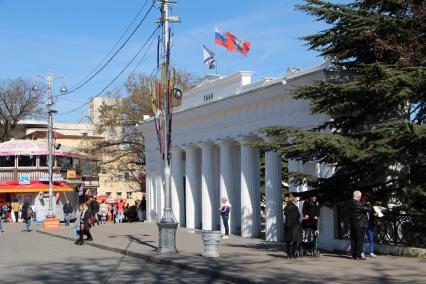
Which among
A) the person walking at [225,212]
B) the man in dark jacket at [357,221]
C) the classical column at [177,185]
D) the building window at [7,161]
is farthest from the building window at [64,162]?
the man in dark jacket at [357,221]

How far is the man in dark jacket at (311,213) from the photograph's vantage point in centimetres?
1694

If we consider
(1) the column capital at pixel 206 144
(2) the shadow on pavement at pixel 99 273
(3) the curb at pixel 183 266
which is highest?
(1) the column capital at pixel 206 144

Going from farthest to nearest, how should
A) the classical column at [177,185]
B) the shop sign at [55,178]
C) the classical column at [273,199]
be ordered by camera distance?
the shop sign at [55,178] < the classical column at [177,185] < the classical column at [273,199]

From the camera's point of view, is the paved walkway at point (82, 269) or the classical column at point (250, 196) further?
the classical column at point (250, 196)

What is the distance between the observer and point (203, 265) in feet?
50.8

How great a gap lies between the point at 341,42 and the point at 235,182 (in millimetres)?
11918

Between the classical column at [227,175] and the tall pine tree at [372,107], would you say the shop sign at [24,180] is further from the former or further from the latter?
the tall pine tree at [372,107]

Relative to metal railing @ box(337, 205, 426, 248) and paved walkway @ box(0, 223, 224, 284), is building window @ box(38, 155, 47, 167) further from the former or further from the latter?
metal railing @ box(337, 205, 426, 248)

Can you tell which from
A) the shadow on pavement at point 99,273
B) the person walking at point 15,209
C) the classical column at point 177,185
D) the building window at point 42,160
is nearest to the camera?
the shadow on pavement at point 99,273

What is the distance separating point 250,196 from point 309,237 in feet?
31.5

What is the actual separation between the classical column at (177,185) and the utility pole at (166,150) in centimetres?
1422

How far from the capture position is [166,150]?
19375mm

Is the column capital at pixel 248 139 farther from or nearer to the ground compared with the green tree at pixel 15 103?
nearer to the ground

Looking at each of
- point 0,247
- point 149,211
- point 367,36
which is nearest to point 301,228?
point 367,36
